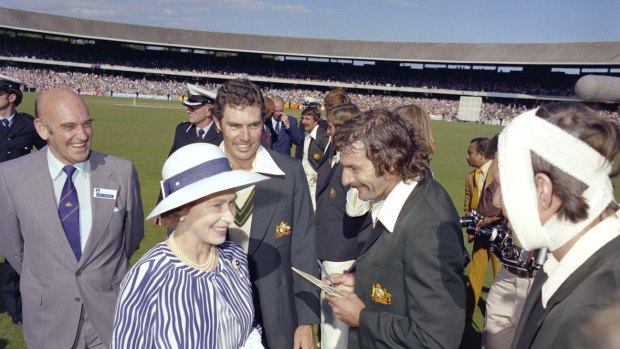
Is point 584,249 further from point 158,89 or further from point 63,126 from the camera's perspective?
point 158,89

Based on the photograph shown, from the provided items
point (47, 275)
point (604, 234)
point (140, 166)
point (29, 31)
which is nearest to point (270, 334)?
point (47, 275)

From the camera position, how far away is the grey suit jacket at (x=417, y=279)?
2.36 m

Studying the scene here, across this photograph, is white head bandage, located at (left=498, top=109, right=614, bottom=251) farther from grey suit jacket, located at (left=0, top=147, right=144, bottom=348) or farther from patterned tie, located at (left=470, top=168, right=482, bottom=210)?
patterned tie, located at (left=470, top=168, right=482, bottom=210)

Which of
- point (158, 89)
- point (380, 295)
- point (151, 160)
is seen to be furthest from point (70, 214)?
point (158, 89)

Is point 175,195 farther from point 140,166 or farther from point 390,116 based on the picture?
point 140,166

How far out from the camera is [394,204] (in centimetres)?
265

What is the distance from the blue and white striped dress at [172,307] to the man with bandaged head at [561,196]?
1375 mm

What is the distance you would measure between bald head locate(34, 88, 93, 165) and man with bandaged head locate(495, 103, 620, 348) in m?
2.88

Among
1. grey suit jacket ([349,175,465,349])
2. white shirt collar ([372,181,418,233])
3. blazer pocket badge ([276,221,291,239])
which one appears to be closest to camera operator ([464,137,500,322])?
blazer pocket badge ([276,221,291,239])

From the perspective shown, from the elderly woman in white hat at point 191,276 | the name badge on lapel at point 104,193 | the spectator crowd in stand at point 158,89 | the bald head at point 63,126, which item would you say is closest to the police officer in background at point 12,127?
the bald head at point 63,126

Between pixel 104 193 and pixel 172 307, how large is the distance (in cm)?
161

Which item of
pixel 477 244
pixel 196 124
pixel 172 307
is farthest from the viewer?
pixel 196 124

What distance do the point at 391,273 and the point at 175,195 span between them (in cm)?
120

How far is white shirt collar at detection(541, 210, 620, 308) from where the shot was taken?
1522 mm
